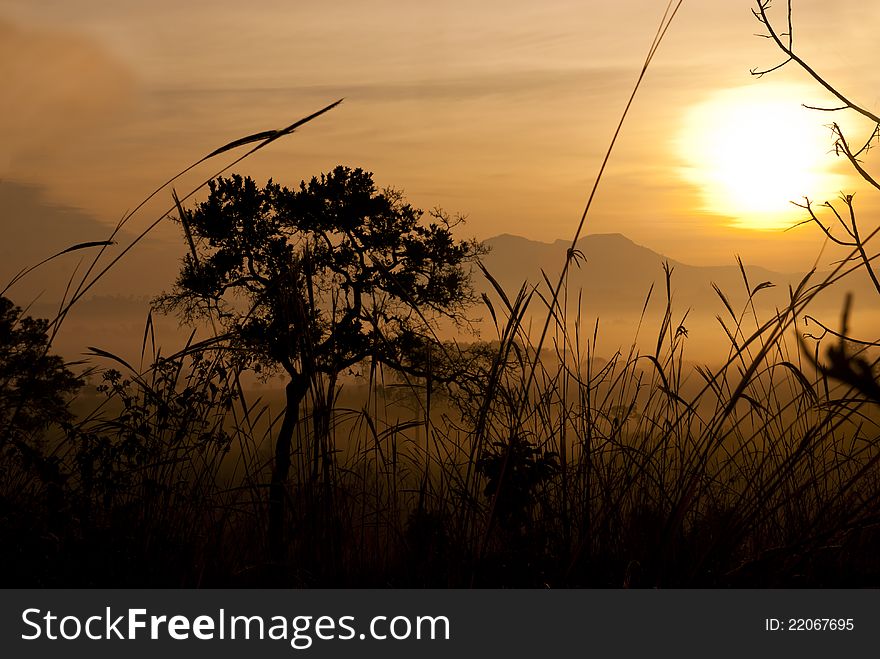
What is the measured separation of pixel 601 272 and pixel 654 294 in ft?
537

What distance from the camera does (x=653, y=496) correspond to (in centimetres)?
256

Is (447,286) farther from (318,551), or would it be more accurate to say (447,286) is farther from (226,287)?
(318,551)

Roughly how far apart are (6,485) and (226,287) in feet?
38.8

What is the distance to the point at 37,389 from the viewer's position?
2.62 meters

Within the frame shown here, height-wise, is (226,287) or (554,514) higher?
(226,287)

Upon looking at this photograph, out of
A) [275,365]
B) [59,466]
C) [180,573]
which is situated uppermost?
[275,365]

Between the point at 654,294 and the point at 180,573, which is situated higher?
the point at 654,294

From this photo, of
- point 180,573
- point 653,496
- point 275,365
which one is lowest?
point 180,573

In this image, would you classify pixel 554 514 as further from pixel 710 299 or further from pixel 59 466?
pixel 59 466

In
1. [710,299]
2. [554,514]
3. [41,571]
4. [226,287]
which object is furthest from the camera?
[226,287]

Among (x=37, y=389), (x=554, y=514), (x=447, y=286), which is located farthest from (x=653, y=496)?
(x=447, y=286)

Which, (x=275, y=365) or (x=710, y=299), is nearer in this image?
(x=710, y=299)

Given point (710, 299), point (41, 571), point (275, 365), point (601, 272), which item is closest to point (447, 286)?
point (275, 365)

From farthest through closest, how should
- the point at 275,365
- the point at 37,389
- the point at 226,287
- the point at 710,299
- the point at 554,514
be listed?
1. the point at 275,365
2. the point at 226,287
3. the point at 710,299
4. the point at 37,389
5. the point at 554,514
